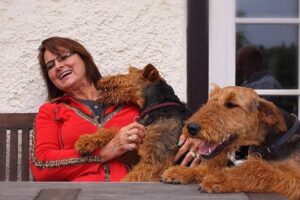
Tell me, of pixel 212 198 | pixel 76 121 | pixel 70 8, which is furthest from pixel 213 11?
pixel 212 198

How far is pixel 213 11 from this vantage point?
10.6ft

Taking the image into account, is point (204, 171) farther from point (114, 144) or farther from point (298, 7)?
point (298, 7)

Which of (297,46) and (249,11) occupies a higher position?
(249,11)

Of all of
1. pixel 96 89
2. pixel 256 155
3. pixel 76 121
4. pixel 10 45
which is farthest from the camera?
pixel 10 45

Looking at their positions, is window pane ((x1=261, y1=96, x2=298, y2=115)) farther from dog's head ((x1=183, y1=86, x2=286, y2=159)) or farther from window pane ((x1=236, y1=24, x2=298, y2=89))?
dog's head ((x1=183, y1=86, x2=286, y2=159))

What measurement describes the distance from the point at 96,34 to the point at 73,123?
2.29ft

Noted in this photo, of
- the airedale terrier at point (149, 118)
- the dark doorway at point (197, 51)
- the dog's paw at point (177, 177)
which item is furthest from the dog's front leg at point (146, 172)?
the dark doorway at point (197, 51)

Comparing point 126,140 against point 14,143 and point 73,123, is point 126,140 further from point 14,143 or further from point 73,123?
point 14,143

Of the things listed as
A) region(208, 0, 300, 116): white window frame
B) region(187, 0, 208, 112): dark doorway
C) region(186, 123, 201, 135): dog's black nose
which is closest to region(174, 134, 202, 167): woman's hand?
region(186, 123, 201, 135): dog's black nose

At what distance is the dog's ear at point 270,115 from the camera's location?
2121mm

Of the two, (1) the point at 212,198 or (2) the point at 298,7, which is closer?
(1) the point at 212,198

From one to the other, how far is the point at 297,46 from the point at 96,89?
48.0 inches

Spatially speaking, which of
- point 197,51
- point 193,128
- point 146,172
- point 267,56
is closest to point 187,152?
point 146,172

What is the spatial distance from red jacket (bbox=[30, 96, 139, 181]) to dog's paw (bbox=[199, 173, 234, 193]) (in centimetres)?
78
